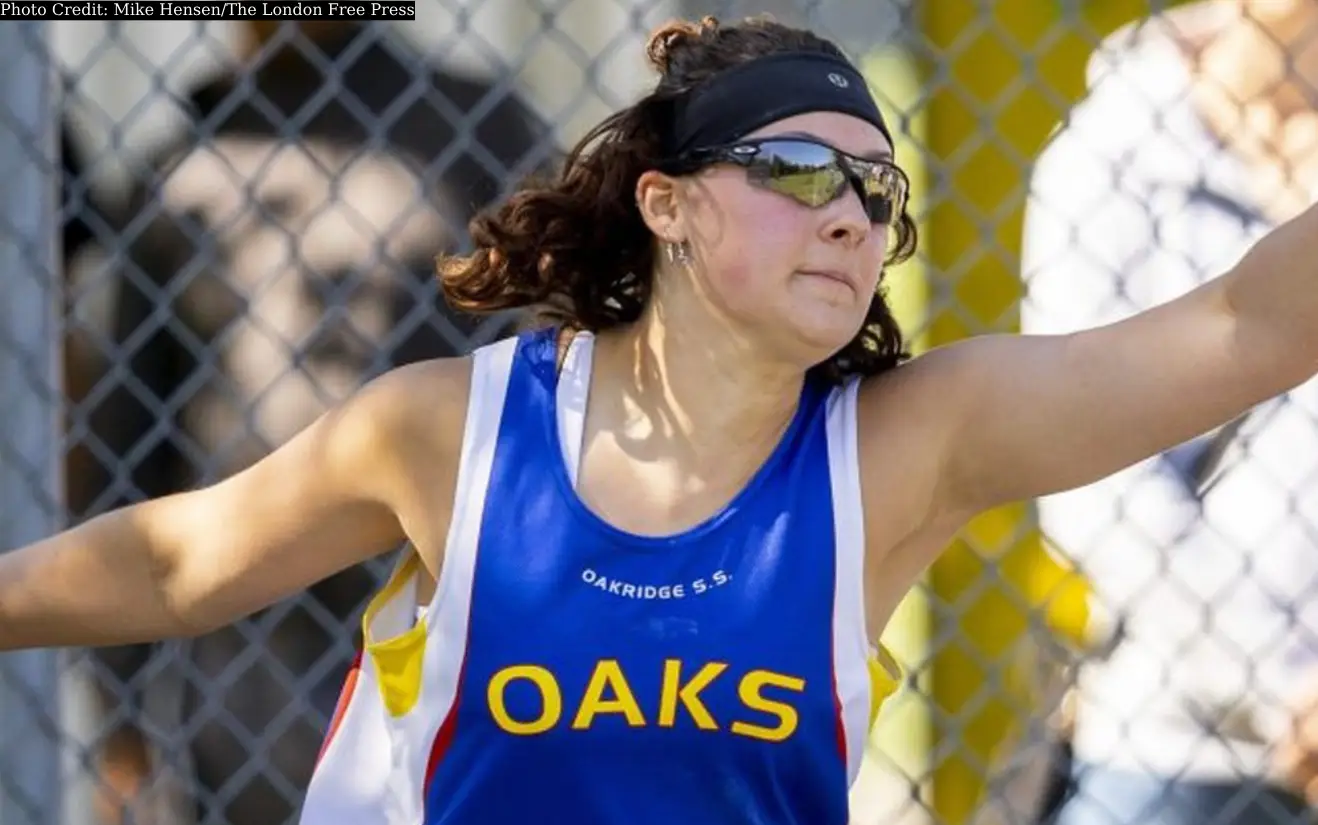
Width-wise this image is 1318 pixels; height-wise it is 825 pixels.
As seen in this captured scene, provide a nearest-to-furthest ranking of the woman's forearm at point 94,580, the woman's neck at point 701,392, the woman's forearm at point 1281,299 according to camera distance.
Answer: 1. the woman's forearm at point 1281,299
2. the woman's neck at point 701,392
3. the woman's forearm at point 94,580

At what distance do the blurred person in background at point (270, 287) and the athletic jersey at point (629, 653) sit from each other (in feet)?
3.81

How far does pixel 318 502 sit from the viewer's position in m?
2.14

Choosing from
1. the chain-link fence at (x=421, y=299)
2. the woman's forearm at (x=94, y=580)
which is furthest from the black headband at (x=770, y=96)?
the chain-link fence at (x=421, y=299)

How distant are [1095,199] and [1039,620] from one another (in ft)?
2.15

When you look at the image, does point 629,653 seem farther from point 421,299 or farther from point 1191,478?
point 1191,478

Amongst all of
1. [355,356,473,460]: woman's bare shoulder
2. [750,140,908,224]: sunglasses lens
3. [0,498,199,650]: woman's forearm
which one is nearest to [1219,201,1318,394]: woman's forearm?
[750,140,908,224]: sunglasses lens

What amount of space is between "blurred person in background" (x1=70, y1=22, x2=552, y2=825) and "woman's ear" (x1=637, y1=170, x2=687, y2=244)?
41.1 inches

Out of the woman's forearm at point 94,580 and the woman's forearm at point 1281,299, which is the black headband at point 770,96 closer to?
the woman's forearm at point 1281,299

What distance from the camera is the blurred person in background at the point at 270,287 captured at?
10.5 ft

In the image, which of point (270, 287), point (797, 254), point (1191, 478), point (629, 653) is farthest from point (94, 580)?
point (1191, 478)

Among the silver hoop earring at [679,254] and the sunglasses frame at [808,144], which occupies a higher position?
the sunglasses frame at [808,144]

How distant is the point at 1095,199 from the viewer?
3229mm

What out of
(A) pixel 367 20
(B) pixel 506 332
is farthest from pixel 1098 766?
(A) pixel 367 20

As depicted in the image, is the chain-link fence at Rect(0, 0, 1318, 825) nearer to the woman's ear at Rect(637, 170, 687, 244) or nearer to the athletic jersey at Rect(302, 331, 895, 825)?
the woman's ear at Rect(637, 170, 687, 244)
